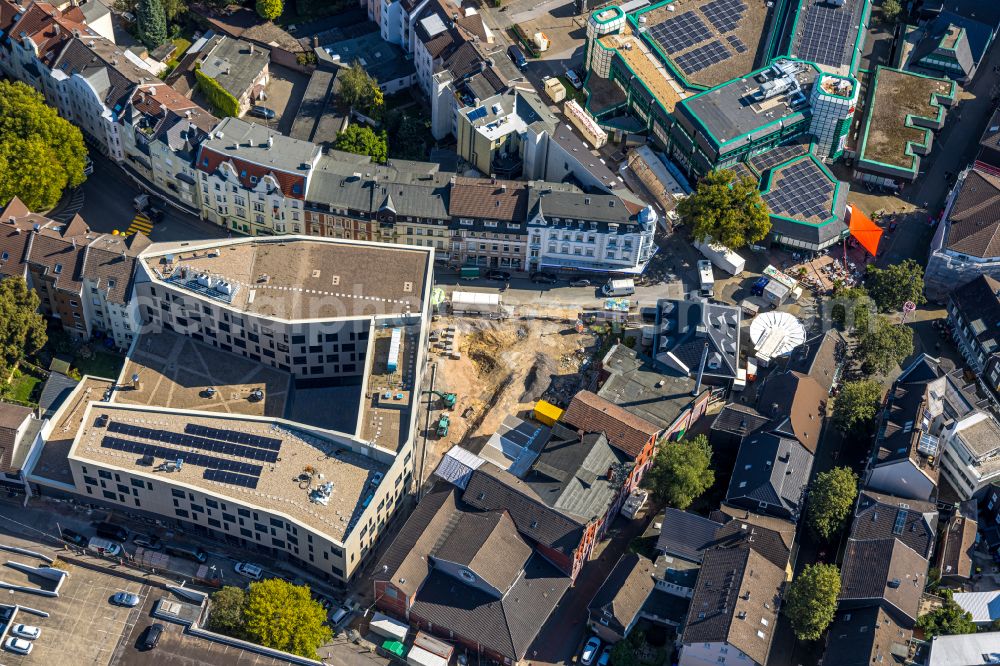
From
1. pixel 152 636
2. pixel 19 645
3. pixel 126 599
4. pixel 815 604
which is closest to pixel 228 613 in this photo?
pixel 152 636

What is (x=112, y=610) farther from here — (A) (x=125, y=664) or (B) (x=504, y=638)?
(B) (x=504, y=638)

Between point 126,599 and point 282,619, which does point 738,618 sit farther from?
point 126,599

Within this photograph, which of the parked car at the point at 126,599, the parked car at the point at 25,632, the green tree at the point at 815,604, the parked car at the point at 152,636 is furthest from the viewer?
the green tree at the point at 815,604

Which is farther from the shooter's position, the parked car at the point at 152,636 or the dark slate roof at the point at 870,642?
the dark slate roof at the point at 870,642

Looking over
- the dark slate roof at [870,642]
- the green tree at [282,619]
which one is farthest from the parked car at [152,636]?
the dark slate roof at [870,642]

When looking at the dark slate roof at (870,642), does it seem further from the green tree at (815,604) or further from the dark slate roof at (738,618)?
the dark slate roof at (738,618)

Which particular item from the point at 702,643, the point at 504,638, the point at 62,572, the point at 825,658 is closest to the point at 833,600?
the point at 825,658
